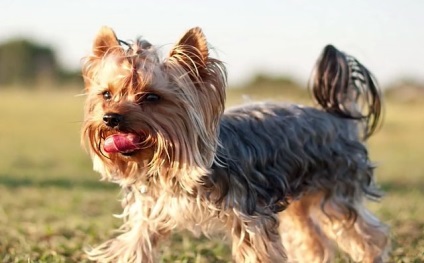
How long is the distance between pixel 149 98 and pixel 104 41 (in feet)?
1.72

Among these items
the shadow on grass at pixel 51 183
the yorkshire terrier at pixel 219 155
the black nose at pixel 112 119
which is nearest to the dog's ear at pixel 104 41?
the yorkshire terrier at pixel 219 155

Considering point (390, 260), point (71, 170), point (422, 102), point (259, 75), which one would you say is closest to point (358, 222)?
point (390, 260)

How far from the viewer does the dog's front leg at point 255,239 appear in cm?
438

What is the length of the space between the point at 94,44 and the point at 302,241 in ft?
7.23

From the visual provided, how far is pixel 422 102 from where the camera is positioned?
34.9m

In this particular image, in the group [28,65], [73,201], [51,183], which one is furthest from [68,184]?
[28,65]

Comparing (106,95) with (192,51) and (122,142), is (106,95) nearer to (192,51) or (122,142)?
(122,142)

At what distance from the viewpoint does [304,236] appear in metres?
5.63

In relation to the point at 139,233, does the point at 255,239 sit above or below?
above

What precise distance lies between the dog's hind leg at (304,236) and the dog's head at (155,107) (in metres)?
1.52

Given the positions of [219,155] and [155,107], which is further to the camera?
[219,155]

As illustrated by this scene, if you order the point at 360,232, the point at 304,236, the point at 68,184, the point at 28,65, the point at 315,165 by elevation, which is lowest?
the point at 28,65

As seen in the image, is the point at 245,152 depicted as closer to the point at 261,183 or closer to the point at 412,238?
the point at 261,183

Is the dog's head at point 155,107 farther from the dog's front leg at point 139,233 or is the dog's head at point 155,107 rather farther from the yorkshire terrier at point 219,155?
the dog's front leg at point 139,233
